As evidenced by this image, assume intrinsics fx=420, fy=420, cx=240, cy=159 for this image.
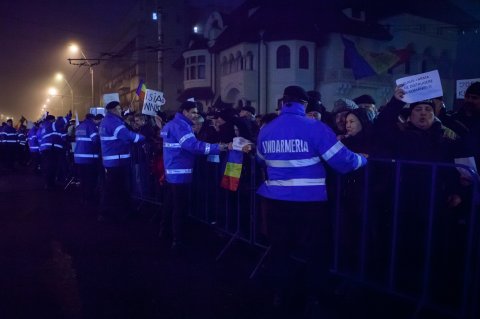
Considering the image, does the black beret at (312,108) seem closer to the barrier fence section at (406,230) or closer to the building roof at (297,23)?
the barrier fence section at (406,230)

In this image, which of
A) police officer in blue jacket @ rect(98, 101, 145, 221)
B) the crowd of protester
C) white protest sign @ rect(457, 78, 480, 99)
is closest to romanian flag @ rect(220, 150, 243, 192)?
the crowd of protester

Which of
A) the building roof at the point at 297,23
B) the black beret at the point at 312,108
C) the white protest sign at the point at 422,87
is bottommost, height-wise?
the black beret at the point at 312,108

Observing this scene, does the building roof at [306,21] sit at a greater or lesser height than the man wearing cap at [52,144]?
greater

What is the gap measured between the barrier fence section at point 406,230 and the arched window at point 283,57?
2467 cm

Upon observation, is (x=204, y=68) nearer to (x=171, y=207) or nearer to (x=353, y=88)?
(x=353, y=88)

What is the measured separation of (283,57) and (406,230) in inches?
1003

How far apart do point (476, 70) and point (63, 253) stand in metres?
39.4

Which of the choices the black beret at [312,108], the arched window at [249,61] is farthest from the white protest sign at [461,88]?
the arched window at [249,61]

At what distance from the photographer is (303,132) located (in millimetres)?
Result: 3539

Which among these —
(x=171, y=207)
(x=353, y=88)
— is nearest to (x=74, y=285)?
(x=171, y=207)

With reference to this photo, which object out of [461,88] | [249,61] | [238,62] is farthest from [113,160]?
[238,62]

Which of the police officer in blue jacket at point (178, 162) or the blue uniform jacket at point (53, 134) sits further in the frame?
the blue uniform jacket at point (53, 134)

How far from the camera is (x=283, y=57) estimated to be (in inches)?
1119

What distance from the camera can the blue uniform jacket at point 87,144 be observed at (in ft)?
30.7
